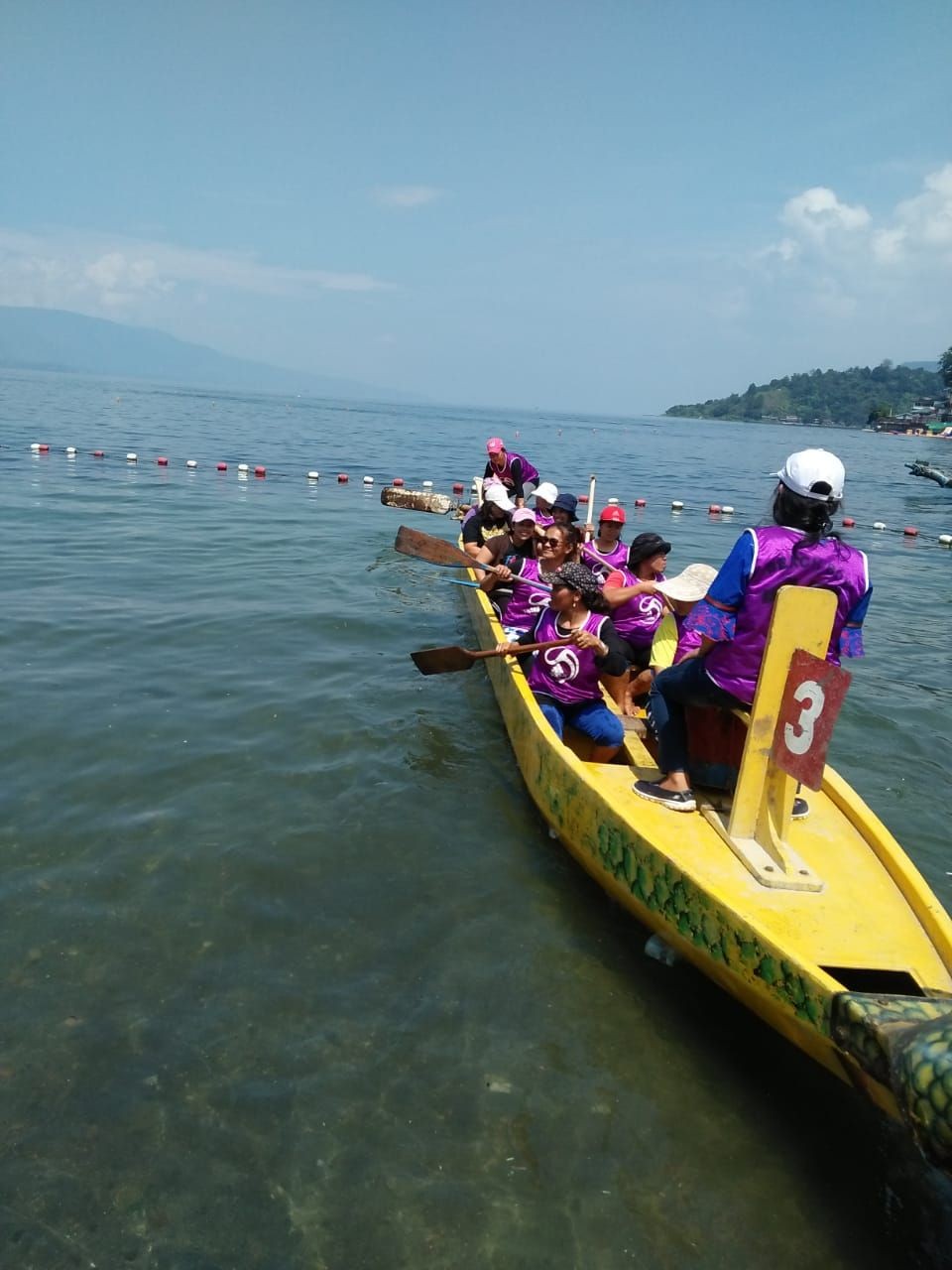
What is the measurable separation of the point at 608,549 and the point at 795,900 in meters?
4.51

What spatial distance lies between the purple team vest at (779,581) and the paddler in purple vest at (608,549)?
11.1 feet

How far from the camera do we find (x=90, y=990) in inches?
148

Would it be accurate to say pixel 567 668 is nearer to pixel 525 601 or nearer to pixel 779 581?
pixel 779 581

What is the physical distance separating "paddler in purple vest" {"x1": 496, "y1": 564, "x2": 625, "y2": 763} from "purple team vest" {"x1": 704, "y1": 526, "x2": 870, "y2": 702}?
1303 mm

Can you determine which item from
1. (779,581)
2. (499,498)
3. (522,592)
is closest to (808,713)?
(779,581)

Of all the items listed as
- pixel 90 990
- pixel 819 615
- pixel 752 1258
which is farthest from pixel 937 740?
pixel 90 990

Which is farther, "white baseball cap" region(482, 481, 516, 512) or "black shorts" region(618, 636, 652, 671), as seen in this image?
"white baseball cap" region(482, 481, 516, 512)

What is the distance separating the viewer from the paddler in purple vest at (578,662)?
17.1ft

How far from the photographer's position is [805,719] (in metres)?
3.64

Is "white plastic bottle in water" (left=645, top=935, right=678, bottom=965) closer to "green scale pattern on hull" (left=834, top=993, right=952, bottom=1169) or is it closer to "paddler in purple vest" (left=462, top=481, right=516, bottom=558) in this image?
"green scale pattern on hull" (left=834, top=993, right=952, bottom=1169)

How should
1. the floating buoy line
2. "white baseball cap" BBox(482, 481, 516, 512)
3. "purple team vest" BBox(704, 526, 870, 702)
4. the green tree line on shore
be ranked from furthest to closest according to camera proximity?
1. the green tree line on shore
2. the floating buoy line
3. "white baseball cap" BBox(482, 481, 516, 512)
4. "purple team vest" BBox(704, 526, 870, 702)

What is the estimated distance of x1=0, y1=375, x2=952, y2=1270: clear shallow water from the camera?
9.52 feet

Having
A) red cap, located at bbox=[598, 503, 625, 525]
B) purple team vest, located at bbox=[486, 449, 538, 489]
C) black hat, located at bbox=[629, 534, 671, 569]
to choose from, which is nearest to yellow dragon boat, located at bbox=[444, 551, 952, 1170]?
black hat, located at bbox=[629, 534, 671, 569]

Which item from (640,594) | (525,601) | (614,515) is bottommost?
(525,601)
